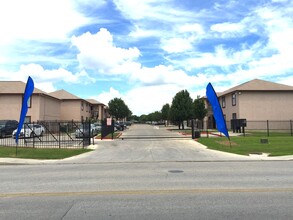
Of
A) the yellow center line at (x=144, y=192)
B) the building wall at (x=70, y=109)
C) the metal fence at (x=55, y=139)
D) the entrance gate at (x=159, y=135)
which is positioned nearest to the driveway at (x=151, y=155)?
the metal fence at (x=55, y=139)

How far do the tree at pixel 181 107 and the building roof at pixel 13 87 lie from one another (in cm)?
2288

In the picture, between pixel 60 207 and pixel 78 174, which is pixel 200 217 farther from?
pixel 78 174

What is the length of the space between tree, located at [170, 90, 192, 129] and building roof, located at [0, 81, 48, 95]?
22881mm

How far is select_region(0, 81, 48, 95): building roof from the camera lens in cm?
4066

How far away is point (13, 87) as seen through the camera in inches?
1661

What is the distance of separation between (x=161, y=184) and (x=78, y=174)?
11.6ft

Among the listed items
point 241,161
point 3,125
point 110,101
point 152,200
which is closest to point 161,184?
point 152,200

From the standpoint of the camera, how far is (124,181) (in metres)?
8.97

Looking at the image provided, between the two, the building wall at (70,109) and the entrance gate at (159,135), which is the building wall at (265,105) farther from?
the building wall at (70,109)

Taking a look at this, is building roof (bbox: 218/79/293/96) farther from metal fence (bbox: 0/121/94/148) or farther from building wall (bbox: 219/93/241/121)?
metal fence (bbox: 0/121/94/148)

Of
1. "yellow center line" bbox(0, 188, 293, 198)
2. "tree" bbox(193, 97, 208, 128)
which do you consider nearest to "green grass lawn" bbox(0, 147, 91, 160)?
"yellow center line" bbox(0, 188, 293, 198)

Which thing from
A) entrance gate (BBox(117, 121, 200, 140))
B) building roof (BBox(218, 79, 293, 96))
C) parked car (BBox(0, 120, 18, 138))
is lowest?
entrance gate (BBox(117, 121, 200, 140))

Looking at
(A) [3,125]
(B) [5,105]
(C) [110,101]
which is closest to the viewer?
(A) [3,125]

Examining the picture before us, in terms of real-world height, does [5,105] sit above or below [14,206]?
above
